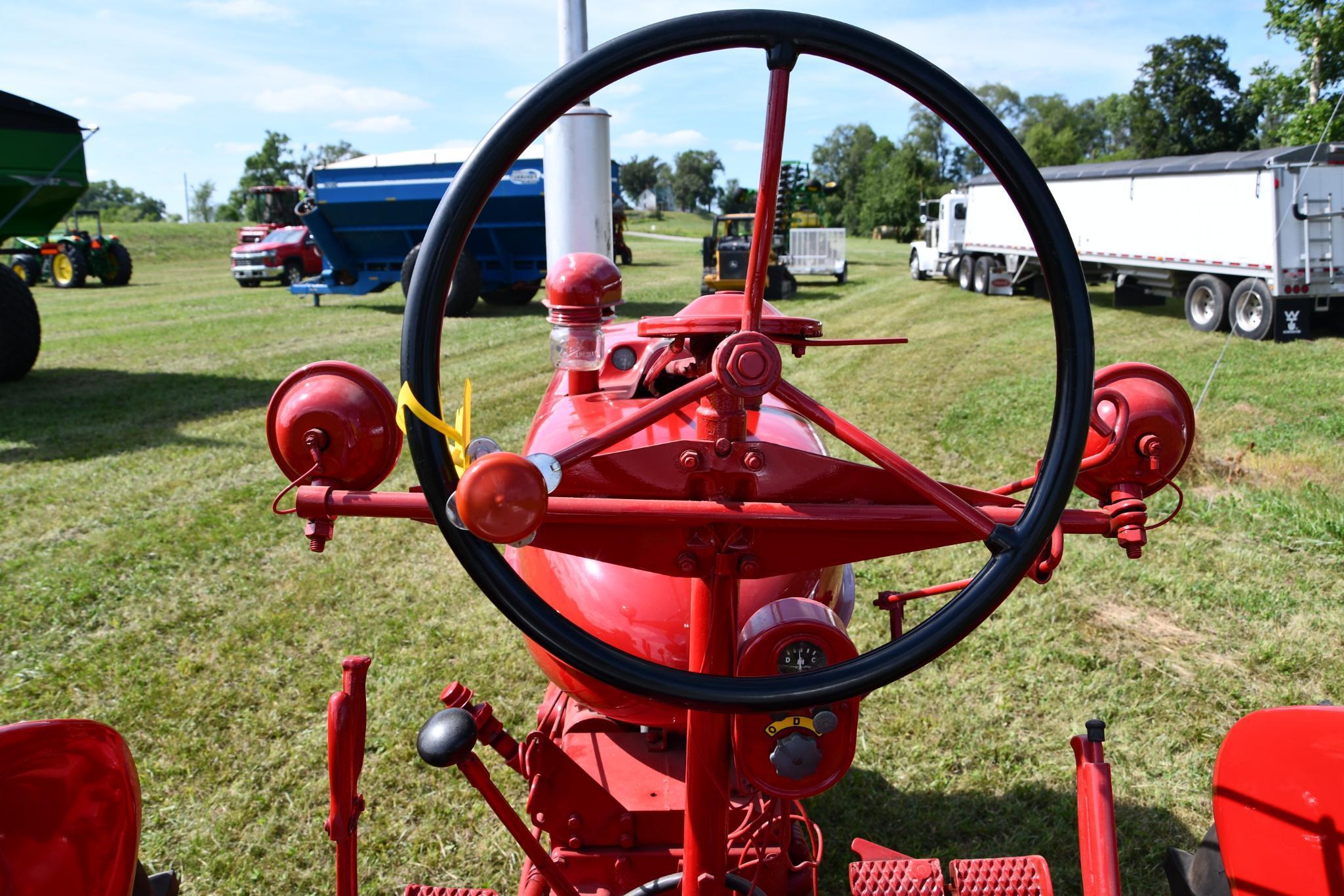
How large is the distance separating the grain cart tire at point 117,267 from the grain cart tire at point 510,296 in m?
11.3

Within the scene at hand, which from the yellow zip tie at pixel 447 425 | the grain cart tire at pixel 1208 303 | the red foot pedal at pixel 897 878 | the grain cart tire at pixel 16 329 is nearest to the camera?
the yellow zip tie at pixel 447 425

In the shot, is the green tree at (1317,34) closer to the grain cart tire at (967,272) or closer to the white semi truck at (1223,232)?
the white semi truck at (1223,232)

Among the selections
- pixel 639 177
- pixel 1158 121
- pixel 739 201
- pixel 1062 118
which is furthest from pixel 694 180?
pixel 739 201

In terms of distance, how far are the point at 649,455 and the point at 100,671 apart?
10.5 feet

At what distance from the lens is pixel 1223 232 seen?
1159 centimetres

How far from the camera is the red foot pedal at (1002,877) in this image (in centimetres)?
206

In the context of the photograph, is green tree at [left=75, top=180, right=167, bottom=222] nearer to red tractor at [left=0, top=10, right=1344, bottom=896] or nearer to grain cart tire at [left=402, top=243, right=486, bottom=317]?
grain cart tire at [left=402, top=243, right=486, bottom=317]

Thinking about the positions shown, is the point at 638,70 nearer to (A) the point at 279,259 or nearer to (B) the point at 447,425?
(B) the point at 447,425

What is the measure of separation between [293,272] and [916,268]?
14.2 metres

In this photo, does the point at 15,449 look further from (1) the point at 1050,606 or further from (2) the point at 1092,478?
(2) the point at 1092,478

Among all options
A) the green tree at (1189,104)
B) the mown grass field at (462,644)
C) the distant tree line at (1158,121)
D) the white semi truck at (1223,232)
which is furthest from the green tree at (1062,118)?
the mown grass field at (462,644)

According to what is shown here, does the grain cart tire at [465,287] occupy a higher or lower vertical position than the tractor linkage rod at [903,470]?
higher

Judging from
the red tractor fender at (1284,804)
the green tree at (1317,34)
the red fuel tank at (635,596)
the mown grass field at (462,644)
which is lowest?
the mown grass field at (462,644)

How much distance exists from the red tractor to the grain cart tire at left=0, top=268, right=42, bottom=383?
8.35 m
